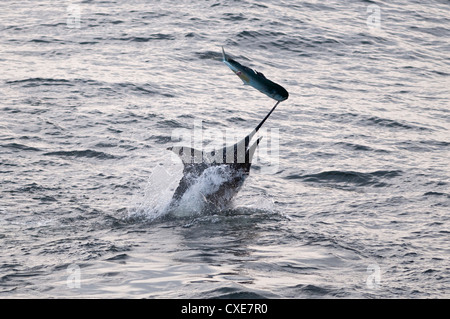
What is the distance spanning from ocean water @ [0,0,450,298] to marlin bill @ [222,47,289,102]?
220 cm

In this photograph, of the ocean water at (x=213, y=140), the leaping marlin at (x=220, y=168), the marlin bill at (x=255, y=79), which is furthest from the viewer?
the leaping marlin at (x=220, y=168)

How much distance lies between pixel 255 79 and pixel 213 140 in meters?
5.86

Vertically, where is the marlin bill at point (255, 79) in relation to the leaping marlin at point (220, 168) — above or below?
above

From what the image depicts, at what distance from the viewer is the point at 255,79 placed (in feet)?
33.2

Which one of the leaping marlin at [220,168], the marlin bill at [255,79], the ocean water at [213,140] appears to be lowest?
the ocean water at [213,140]

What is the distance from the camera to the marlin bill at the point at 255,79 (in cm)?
1005

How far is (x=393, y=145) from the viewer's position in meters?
16.3

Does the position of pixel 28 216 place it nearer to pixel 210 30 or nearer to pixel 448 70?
pixel 210 30

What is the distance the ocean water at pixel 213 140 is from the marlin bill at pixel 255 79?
2.20m

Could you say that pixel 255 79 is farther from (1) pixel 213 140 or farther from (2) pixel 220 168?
(1) pixel 213 140
